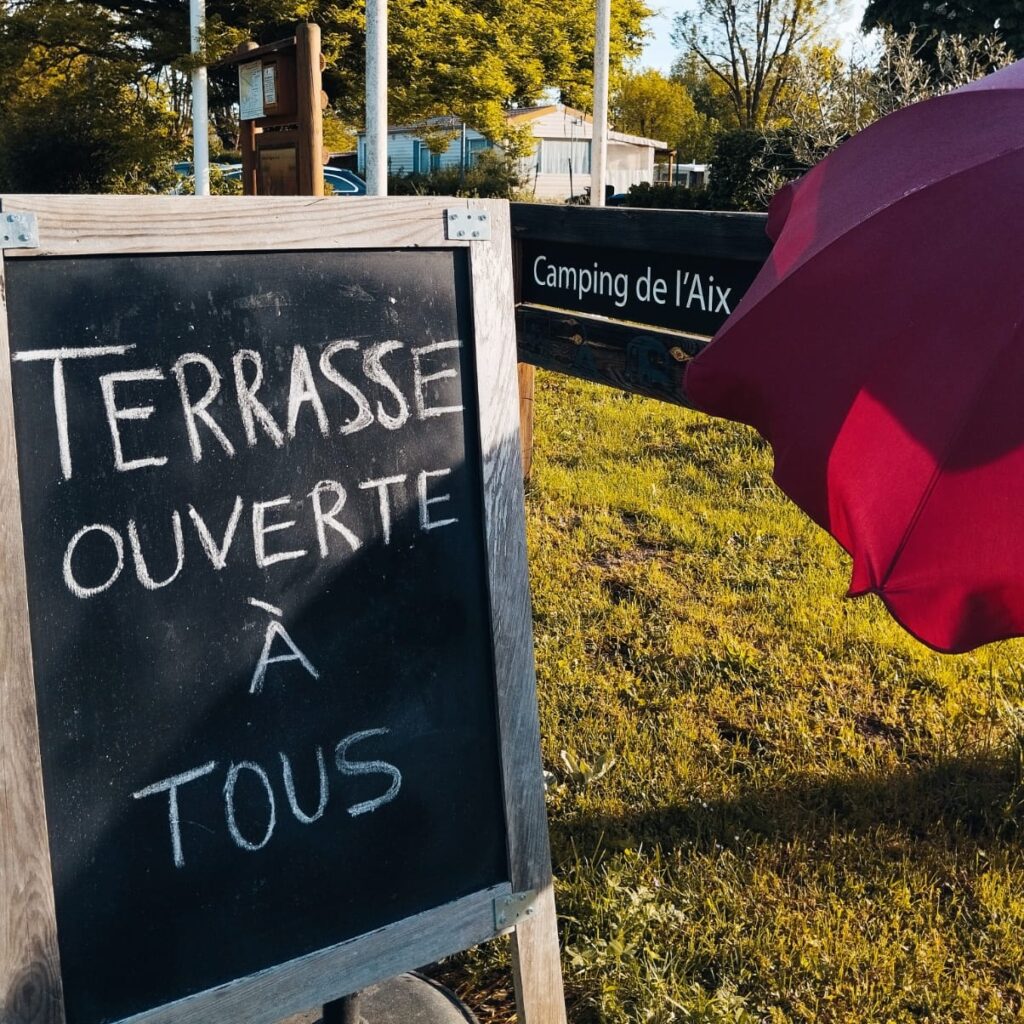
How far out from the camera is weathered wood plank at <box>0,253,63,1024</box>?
1525 mm

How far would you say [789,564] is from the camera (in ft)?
15.2

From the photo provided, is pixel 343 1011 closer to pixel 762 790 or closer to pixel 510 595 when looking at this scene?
pixel 510 595

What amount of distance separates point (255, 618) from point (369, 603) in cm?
20

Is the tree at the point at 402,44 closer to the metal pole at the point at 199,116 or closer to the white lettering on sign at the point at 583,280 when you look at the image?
the metal pole at the point at 199,116

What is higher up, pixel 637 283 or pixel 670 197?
pixel 670 197

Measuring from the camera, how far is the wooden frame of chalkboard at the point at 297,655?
1537 mm

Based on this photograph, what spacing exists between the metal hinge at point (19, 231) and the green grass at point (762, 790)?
1816 millimetres

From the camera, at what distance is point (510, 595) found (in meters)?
2.01

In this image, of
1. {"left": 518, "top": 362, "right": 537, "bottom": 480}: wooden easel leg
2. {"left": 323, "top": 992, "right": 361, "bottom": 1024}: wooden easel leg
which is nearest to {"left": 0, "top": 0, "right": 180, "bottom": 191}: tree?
{"left": 518, "top": 362, "right": 537, "bottom": 480}: wooden easel leg

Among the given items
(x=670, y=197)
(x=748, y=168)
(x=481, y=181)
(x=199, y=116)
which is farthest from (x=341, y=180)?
(x=481, y=181)

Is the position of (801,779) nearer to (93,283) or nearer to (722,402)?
(722,402)

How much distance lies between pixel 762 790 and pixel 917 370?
1.84 metres

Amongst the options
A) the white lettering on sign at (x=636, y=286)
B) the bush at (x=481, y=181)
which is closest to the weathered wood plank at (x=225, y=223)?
the white lettering on sign at (x=636, y=286)

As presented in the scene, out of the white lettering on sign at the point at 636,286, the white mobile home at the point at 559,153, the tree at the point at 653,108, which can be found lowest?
the white lettering on sign at the point at 636,286
